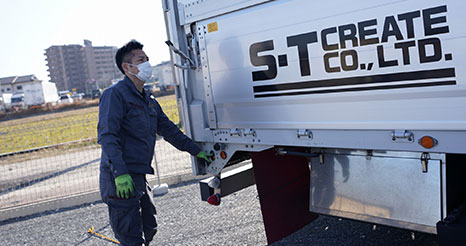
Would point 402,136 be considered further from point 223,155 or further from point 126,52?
point 126,52

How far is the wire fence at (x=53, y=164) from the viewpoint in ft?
23.6

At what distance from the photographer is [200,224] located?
5199 mm

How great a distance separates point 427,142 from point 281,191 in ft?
5.53

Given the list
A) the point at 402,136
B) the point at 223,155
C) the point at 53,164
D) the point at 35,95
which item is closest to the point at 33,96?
the point at 35,95

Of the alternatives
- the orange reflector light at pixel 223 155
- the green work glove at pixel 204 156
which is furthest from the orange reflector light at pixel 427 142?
the green work glove at pixel 204 156

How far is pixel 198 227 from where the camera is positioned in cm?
511

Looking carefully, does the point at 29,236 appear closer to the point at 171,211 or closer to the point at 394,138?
the point at 171,211

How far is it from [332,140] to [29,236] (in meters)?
4.27

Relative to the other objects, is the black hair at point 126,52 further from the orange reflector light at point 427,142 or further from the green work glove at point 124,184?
the orange reflector light at point 427,142

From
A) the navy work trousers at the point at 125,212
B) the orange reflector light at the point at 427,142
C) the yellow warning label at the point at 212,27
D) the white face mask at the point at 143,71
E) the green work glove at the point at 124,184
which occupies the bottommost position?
the navy work trousers at the point at 125,212

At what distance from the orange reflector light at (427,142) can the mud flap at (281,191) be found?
152 cm

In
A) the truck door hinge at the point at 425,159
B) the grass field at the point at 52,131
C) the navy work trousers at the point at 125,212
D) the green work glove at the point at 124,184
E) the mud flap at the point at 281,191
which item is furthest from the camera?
the grass field at the point at 52,131

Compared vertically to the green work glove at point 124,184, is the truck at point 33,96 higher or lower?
higher

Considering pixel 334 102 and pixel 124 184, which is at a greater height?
pixel 334 102
